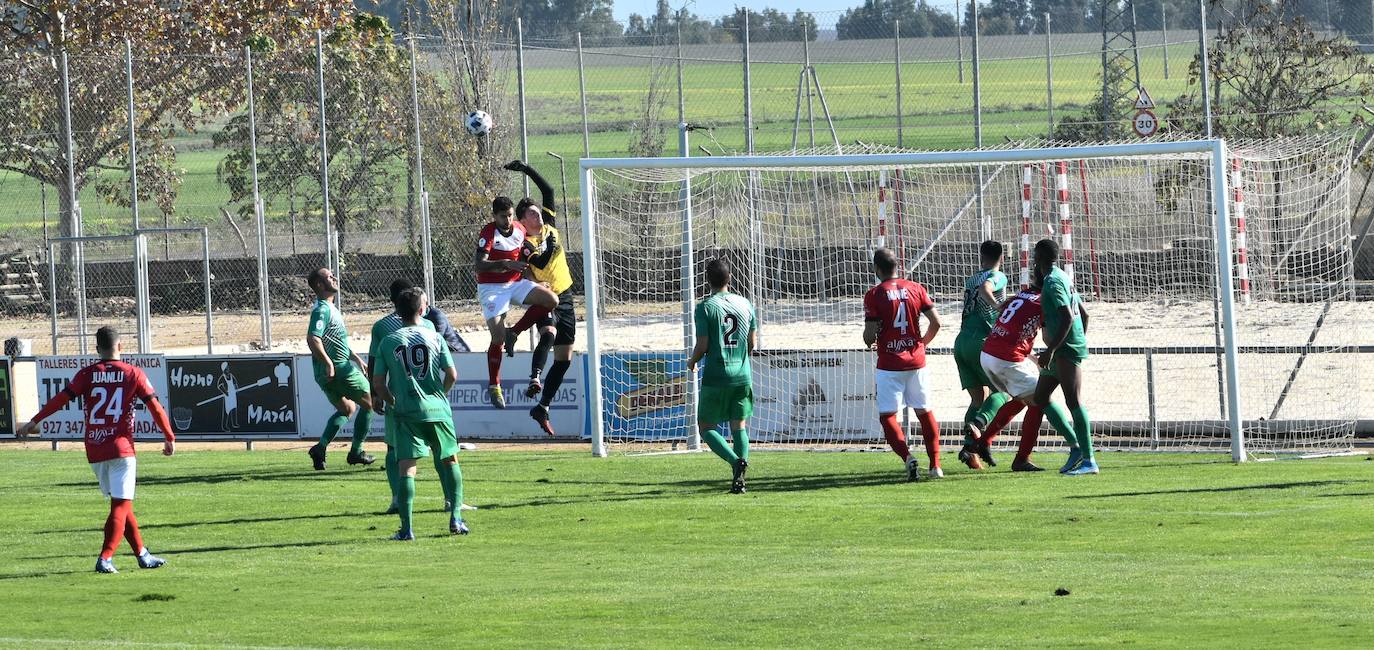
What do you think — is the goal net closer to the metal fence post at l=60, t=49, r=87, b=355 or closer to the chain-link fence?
the chain-link fence

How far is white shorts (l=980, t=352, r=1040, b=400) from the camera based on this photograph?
46.2ft

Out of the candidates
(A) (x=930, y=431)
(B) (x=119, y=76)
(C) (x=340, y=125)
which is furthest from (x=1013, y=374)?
(C) (x=340, y=125)

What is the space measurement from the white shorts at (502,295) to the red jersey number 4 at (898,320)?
382 cm

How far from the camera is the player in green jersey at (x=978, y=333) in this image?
47.4 ft

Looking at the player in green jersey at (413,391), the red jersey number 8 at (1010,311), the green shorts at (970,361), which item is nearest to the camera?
the player in green jersey at (413,391)

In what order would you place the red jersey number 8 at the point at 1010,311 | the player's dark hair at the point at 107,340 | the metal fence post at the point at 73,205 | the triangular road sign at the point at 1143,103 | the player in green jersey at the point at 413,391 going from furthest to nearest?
the triangular road sign at the point at 1143,103 → the metal fence post at the point at 73,205 → the red jersey number 8 at the point at 1010,311 → the player in green jersey at the point at 413,391 → the player's dark hair at the point at 107,340

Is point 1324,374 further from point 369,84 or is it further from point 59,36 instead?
point 59,36

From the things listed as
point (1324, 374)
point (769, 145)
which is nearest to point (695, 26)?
point (769, 145)

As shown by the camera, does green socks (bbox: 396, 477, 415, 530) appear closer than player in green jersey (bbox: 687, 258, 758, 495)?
Yes

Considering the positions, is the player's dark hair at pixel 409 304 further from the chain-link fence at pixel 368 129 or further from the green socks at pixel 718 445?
the chain-link fence at pixel 368 129

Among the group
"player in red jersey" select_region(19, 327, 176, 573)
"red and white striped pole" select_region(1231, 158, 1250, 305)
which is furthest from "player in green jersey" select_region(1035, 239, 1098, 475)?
"player in red jersey" select_region(19, 327, 176, 573)

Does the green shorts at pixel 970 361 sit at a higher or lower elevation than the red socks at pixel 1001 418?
higher

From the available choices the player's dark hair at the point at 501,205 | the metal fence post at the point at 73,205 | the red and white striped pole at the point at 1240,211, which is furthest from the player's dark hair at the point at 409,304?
the metal fence post at the point at 73,205

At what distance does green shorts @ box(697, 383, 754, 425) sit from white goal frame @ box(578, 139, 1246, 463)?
10.2ft
